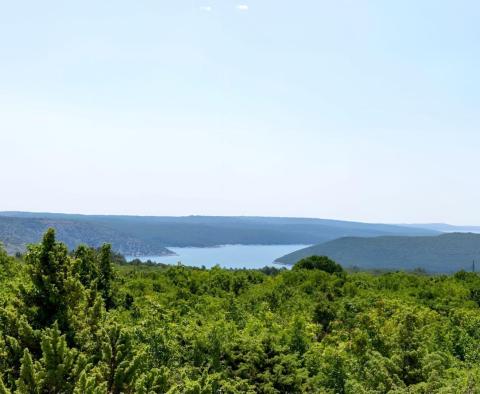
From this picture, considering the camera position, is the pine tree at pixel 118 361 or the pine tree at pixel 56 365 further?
the pine tree at pixel 118 361

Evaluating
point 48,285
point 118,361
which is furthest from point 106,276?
point 118,361

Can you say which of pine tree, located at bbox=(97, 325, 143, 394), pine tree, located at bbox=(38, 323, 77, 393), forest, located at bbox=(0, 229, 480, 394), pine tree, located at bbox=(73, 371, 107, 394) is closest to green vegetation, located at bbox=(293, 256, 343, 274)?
forest, located at bbox=(0, 229, 480, 394)

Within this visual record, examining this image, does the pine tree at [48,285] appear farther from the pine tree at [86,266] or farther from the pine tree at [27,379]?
the pine tree at [86,266]

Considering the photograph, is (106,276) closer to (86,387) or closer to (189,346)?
(189,346)

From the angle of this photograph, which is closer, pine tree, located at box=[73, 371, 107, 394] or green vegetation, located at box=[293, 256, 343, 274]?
pine tree, located at box=[73, 371, 107, 394]

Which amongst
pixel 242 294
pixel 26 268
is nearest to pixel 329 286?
pixel 242 294

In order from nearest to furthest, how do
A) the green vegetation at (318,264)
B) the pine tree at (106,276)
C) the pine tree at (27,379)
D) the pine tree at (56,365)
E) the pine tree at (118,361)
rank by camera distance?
the pine tree at (27,379) < the pine tree at (56,365) < the pine tree at (118,361) < the pine tree at (106,276) < the green vegetation at (318,264)

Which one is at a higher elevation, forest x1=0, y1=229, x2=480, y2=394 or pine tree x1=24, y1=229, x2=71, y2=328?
pine tree x1=24, y1=229, x2=71, y2=328

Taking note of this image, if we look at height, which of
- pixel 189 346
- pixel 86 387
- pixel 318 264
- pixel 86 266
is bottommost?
pixel 318 264

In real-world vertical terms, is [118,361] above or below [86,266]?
below

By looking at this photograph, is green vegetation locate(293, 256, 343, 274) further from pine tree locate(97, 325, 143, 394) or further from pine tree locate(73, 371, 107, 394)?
pine tree locate(73, 371, 107, 394)

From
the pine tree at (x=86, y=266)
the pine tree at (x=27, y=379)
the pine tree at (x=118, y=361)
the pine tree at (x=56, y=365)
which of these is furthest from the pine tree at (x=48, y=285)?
the pine tree at (x=86, y=266)

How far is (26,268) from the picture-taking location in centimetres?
2622

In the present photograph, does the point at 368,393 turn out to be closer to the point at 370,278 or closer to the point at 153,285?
the point at 153,285
